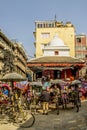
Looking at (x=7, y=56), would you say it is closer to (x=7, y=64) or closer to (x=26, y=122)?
(x=7, y=64)

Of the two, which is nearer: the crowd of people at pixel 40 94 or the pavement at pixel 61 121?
the pavement at pixel 61 121

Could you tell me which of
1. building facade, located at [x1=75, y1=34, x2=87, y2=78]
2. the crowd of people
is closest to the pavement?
the crowd of people

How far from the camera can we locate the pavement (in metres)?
18.3

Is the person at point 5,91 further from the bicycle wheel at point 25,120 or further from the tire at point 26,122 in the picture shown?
the tire at point 26,122

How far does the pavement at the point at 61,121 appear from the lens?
18.3m

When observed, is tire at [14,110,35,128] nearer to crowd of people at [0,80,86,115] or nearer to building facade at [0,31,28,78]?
crowd of people at [0,80,86,115]

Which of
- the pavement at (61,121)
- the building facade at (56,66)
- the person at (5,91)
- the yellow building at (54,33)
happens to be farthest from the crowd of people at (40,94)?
the yellow building at (54,33)

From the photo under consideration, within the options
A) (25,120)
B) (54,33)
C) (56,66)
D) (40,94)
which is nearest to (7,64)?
(54,33)

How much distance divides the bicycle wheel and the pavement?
0.27 meters

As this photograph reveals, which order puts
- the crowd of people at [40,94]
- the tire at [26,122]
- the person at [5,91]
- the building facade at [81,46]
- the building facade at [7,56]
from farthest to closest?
the building facade at [81,46]
the building facade at [7,56]
the person at [5,91]
the crowd of people at [40,94]
the tire at [26,122]

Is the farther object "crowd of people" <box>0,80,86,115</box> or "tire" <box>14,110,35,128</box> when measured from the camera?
"crowd of people" <box>0,80,86,115</box>

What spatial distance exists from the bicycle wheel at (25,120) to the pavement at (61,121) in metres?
0.27

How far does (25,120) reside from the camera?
20.0 m

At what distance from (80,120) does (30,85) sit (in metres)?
11.1
